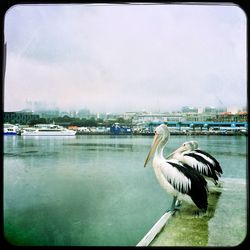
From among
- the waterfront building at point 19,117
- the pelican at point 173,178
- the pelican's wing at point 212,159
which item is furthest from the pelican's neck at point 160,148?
the waterfront building at point 19,117

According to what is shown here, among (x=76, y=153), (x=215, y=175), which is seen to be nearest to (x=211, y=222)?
(x=215, y=175)

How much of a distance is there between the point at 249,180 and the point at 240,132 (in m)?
0.32

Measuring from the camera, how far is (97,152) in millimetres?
1848

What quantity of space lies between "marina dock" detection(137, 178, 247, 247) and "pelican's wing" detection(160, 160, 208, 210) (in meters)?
Answer: 0.06

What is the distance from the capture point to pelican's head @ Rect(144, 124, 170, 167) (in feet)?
6.07

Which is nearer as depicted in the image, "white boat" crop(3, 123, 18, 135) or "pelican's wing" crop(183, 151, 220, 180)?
"white boat" crop(3, 123, 18, 135)

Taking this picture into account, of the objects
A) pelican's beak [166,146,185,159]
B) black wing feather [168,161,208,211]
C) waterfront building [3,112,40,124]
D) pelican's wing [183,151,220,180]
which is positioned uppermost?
waterfront building [3,112,40,124]

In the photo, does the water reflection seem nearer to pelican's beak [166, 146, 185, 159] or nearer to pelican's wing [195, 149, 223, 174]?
pelican's wing [195, 149, 223, 174]

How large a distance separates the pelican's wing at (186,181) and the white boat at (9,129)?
1.03 meters

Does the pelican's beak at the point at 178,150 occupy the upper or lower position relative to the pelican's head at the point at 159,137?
lower

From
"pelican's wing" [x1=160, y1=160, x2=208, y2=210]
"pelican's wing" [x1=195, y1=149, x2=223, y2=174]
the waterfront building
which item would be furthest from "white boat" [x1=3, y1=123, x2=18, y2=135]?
"pelican's wing" [x1=195, y1=149, x2=223, y2=174]

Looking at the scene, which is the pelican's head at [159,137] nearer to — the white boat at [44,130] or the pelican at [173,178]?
the pelican at [173,178]

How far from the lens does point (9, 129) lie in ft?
5.66

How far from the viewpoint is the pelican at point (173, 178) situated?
72.7 inches
